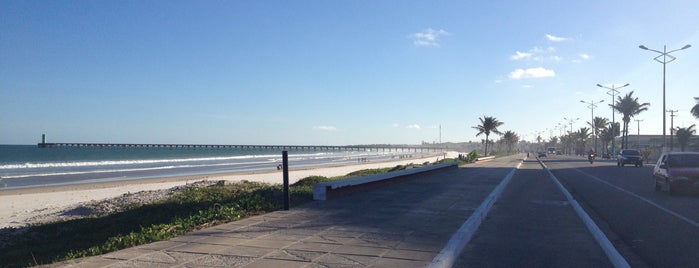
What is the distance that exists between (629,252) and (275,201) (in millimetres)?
7050

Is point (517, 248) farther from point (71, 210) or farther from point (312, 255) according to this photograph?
point (71, 210)

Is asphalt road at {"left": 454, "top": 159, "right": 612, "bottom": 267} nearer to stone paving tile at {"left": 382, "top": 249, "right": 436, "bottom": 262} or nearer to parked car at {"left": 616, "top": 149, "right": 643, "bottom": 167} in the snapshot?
stone paving tile at {"left": 382, "top": 249, "right": 436, "bottom": 262}

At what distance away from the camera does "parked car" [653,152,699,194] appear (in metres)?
15.2

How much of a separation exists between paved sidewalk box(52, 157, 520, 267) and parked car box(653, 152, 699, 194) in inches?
312

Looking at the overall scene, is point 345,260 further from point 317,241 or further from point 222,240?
point 222,240

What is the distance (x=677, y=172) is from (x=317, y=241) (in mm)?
12945

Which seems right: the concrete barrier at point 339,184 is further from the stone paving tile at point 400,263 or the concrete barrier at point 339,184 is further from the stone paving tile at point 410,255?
the stone paving tile at point 400,263

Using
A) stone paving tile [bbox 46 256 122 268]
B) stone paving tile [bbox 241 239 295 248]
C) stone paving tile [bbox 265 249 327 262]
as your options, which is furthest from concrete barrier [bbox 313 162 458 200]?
stone paving tile [bbox 46 256 122 268]

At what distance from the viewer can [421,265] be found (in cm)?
584

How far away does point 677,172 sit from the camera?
1552cm

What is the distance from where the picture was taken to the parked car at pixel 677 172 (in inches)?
599

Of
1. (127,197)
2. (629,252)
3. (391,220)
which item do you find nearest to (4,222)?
(127,197)

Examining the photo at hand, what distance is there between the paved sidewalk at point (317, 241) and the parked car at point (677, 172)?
312 inches

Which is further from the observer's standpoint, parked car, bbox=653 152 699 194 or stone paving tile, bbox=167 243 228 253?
parked car, bbox=653 152 699 194
